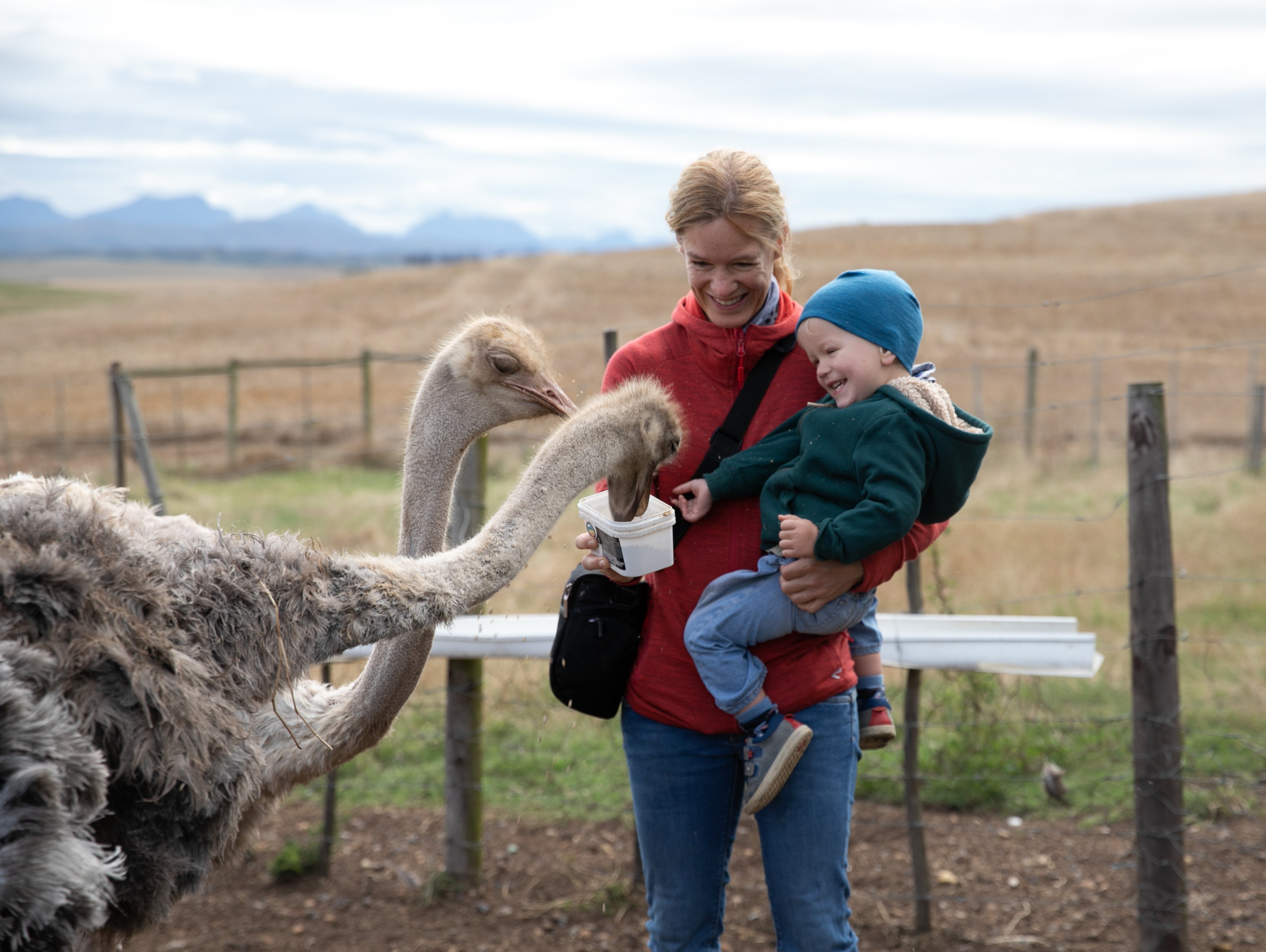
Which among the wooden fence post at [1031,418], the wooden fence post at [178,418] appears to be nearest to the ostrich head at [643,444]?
the wooden fence post at [1031,418]

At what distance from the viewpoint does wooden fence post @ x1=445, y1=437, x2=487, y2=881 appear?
4.60 meters

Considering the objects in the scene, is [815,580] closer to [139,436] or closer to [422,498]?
[422,498]

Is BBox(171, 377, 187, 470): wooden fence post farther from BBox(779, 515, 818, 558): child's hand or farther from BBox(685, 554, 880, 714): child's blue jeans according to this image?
BBox(779, 515, 818, 558): child's hand

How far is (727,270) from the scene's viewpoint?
8.59 ft

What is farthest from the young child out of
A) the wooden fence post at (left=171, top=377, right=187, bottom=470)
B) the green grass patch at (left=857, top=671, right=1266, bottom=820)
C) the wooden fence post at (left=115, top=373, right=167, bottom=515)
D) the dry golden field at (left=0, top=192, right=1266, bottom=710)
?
the wooden fence post at (left=171, top=377, right=187, bottom=470)

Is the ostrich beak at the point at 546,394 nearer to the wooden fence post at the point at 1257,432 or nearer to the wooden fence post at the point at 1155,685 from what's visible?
the wooden fence post at the point at 1155,685

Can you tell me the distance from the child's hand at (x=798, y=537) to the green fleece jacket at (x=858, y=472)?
0.02 m

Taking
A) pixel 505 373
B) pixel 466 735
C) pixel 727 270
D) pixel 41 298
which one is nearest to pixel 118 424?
pixel 466 735

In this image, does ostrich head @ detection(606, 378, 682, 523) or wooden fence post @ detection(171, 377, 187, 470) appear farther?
wooden fence post @ detection(171, 377, 187, 470)

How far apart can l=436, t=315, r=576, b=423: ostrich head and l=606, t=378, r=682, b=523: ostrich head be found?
32 cm

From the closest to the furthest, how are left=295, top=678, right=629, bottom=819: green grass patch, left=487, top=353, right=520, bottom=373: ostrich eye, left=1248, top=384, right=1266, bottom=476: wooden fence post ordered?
left=487, top=353, right=520, bottom=373: ostrich eye < left=295, top=678, right=629, bottom=819: green grass patch < left=1248, top=384, right=1266, bottom=476: wooden fence post

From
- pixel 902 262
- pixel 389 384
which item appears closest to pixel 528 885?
pixel 389 384

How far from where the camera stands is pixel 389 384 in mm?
23922

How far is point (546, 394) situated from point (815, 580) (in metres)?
0.90
